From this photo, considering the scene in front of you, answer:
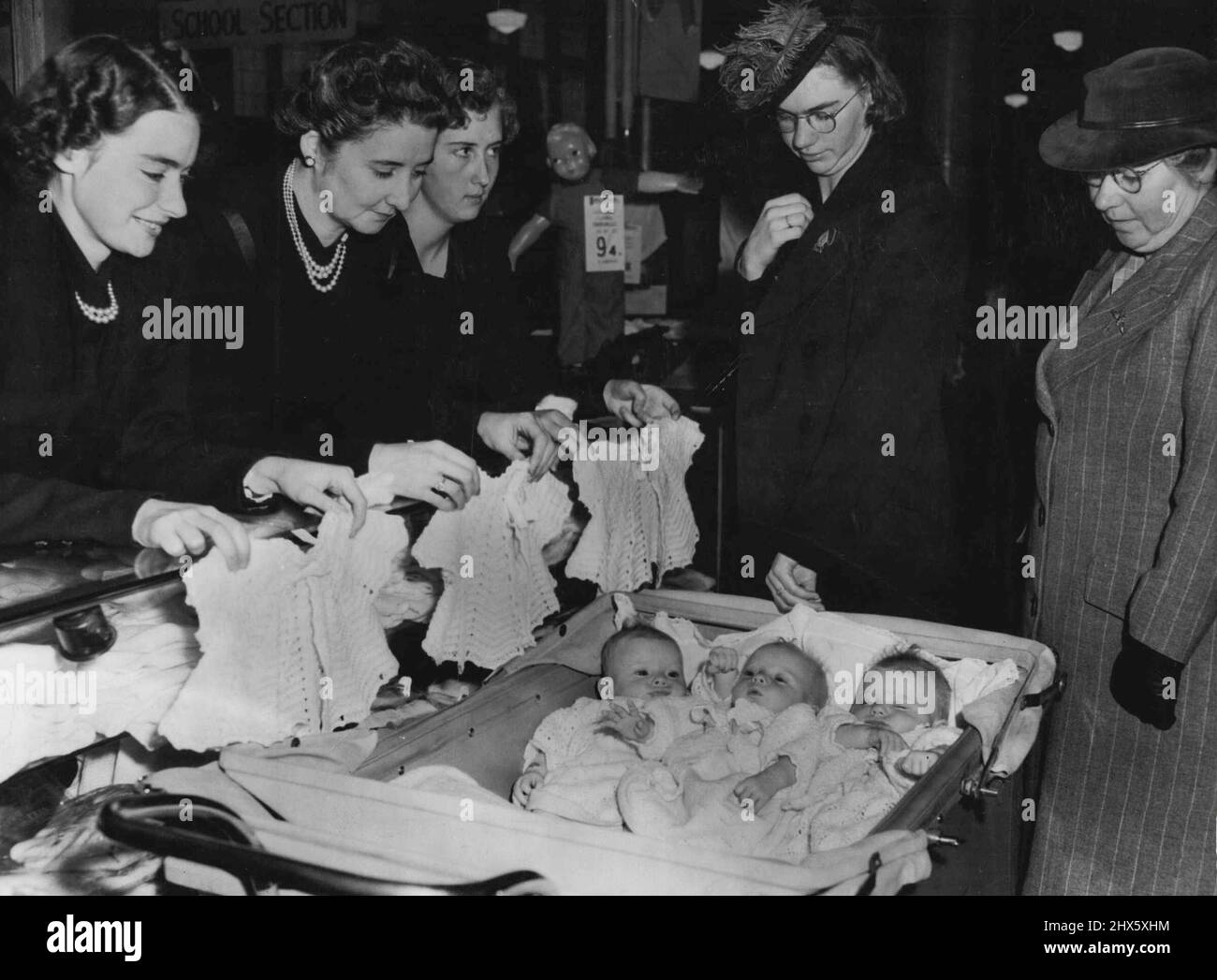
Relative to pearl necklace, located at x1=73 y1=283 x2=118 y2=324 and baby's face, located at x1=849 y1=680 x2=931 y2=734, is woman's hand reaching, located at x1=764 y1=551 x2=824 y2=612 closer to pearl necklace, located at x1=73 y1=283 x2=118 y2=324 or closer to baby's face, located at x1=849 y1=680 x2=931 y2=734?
baby's face, located at x1=849 y1=680 x2=931 y2=734

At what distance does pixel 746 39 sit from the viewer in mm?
2338

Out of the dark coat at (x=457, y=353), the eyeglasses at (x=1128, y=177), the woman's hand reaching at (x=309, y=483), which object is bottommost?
the woman's hand reaching at (x=309, y=483)

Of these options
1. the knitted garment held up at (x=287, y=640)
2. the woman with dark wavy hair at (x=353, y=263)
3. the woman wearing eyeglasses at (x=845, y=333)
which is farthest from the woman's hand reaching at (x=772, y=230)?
the knitted garment held up at (x=287, y=640)

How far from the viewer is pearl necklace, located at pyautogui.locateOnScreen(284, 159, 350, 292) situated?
1846 millimetres

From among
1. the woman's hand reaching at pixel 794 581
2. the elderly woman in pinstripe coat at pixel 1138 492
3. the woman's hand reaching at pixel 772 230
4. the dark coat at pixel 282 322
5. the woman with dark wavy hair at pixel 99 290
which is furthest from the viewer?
the woman's hand reaching at pixel 794 581

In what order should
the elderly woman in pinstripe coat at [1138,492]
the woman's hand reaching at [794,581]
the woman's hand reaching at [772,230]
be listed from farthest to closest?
the woman's hand reaching at [794,581], the woman's hand reaching at [772,230], the elderly woman in pinstripe coat at [1138,492]

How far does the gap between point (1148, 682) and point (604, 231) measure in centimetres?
127

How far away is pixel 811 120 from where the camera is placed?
2404 millimetres

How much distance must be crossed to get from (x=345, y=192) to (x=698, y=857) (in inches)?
44.4

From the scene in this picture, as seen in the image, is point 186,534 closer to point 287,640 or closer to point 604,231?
point 287,640

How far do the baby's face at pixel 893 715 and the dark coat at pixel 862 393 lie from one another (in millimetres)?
364

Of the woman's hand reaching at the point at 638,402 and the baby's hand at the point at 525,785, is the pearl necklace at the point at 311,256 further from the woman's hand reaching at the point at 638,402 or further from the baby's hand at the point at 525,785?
the baby's hand at the point at 525,785

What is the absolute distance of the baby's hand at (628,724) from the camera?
210 centimetres
